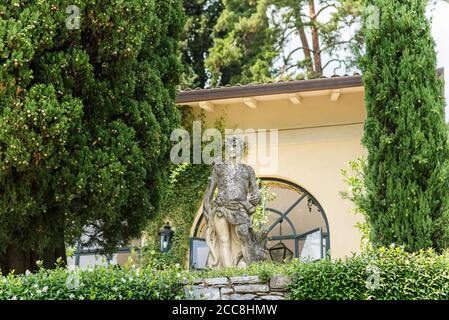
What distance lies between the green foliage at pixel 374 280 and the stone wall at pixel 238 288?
17 cm

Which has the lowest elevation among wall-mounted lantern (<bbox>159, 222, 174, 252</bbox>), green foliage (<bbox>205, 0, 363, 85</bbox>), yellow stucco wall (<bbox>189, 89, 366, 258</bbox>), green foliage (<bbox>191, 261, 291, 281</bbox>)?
green foliage (<bbox>191, 261, 291, 281</bbox>)

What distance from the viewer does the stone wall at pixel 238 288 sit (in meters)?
7.25

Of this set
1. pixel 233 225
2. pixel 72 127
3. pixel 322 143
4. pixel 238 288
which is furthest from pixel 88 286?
pixel 322 143

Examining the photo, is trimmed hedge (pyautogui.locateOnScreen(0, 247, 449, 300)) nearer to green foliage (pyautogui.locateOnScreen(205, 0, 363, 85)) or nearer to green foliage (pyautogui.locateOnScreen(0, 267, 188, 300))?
green foliage (pyautogui.locateOnScreen(0, 267, 188, 300))

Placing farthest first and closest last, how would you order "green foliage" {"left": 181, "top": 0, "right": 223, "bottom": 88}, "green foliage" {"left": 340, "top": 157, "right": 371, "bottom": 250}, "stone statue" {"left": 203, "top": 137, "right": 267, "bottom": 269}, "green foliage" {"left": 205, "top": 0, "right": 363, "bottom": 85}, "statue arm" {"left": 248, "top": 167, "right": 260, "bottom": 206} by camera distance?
"green foliage" {"left": 181, "top": 0, "right": 223, "bottom": 88} < "green foliage" {"left": 205, "top": 0, "right": 363, "bottom": 85} < "green foliage" {"left": 340, "top": 157, "right": 371, "bottom": 250} < "statue arm" {"left": 248, "top": 167, "right": 260, "bottom": 206} < "stone statue" {"left": 203, "top": 137, "right": 267, "bottom": 269}

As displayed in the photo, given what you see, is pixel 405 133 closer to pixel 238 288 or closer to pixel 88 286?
pixel 238 288

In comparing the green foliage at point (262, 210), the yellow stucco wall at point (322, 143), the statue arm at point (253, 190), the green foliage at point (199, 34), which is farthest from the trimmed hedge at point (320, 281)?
the green foliage at point (199, 34)

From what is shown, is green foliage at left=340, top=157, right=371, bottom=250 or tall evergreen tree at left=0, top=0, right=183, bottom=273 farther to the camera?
green foliage at left=340, top=157, right=371, bottom=250

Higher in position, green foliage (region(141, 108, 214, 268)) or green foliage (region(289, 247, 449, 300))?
green foliage (region(141, 108, 214, 268))

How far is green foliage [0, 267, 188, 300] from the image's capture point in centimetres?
652

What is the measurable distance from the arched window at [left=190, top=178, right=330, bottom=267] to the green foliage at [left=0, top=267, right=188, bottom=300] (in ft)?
17.7

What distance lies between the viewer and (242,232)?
876 centimetres

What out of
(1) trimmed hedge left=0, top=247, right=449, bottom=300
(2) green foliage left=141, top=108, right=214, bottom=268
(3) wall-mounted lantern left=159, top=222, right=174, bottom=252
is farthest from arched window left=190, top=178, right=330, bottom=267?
(1) trimmed hedge left=0, top=247, right=449, bottom=300

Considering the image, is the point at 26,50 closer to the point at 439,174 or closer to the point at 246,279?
the point at 246,279
